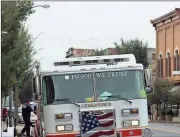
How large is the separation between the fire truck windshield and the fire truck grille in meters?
0.41

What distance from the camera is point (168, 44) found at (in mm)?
57688

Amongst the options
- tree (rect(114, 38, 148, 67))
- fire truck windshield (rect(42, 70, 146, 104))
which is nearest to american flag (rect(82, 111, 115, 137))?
fire truck windshield (rect(42, 70, 146, 104))

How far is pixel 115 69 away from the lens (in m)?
13.7

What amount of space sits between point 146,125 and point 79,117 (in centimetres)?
184

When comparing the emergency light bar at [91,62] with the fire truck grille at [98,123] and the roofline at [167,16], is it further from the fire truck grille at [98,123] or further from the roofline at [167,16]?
the roofline at [167,16]

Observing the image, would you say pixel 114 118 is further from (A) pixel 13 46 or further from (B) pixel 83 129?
(A) pixel 13 46

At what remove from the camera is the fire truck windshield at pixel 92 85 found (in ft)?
44.1

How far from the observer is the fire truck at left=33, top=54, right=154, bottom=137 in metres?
13.3

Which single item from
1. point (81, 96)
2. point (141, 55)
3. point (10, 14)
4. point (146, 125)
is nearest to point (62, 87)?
point (81, 96)

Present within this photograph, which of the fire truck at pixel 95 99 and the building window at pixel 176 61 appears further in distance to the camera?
the building window at pixel 176 61

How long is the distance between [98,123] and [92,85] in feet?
3.45

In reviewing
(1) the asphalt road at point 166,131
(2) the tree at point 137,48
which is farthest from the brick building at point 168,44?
(1) the asphalt road at point 166,131

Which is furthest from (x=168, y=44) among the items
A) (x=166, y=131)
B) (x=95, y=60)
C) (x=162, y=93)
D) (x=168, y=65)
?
(x=95, y=60)

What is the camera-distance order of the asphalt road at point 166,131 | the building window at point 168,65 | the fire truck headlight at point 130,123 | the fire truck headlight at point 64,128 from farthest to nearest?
the building window at point 168,65 → the asphalt road at point 166,131 → the fire truck headlight at point 130,123 → the fire truck headlight at point 64,128
